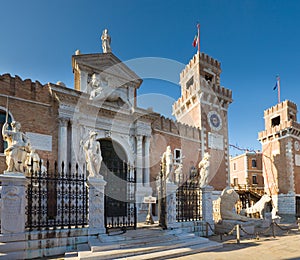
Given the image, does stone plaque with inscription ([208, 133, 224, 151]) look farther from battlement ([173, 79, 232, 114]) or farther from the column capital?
the column capital

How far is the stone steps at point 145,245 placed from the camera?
7020 mm

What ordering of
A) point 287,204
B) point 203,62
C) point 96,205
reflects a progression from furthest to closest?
point 287,204 < point 203,62 < point 96,205

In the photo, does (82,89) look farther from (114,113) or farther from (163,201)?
(163,201)

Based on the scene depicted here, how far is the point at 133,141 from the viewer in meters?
16.1

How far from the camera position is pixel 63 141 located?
512 inches

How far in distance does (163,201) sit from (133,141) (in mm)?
6510

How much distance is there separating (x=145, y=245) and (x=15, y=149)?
498 centimetres

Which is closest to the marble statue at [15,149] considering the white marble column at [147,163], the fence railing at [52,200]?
the fence railing at [52,200]

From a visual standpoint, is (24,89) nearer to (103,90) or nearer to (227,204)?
(103,90)

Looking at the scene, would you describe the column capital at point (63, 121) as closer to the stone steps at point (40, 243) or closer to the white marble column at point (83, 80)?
the white marble column at point (83, 80)

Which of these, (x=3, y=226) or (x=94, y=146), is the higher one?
(x=94, y=146)

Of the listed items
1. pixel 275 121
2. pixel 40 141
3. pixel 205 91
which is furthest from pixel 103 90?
pixel 275 121

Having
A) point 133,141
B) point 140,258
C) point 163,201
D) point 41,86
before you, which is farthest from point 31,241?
point 133,141

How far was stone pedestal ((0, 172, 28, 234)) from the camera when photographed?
679 centimetres
